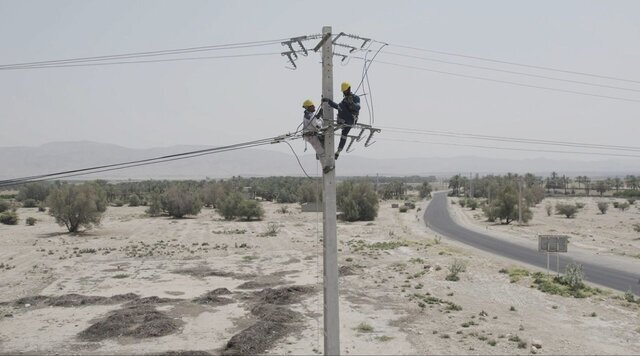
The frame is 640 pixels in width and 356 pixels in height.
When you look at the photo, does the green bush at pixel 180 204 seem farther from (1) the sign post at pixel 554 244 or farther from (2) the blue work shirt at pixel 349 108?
(2) the blue work shirt at pixel 349 108

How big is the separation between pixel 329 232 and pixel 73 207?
169ft

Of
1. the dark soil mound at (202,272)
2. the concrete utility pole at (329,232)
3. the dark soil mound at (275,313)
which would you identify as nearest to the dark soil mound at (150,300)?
the dark soil mound at (275,313)

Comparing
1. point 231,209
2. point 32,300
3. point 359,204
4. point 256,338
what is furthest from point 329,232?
point 231,209

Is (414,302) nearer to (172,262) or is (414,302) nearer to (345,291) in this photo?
(345,291)

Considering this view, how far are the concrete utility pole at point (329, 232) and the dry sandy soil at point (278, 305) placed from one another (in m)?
5.80

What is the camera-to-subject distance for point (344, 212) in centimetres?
7469

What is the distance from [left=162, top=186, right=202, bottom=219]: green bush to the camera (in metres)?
77.4

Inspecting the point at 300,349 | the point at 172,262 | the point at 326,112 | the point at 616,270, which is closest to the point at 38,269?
the point at 172,262

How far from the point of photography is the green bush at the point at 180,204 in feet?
254

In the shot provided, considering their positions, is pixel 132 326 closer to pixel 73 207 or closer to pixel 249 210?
pixel 73 207

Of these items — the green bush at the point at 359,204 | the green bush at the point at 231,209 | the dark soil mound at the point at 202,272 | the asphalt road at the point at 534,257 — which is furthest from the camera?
the green bush at the point at 359,204

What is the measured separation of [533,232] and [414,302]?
42.5 metres

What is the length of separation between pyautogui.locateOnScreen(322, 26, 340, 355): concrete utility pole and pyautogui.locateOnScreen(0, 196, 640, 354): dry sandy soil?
5796mm

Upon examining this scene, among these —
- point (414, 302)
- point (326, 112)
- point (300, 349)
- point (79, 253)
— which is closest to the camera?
point (326, 112)
